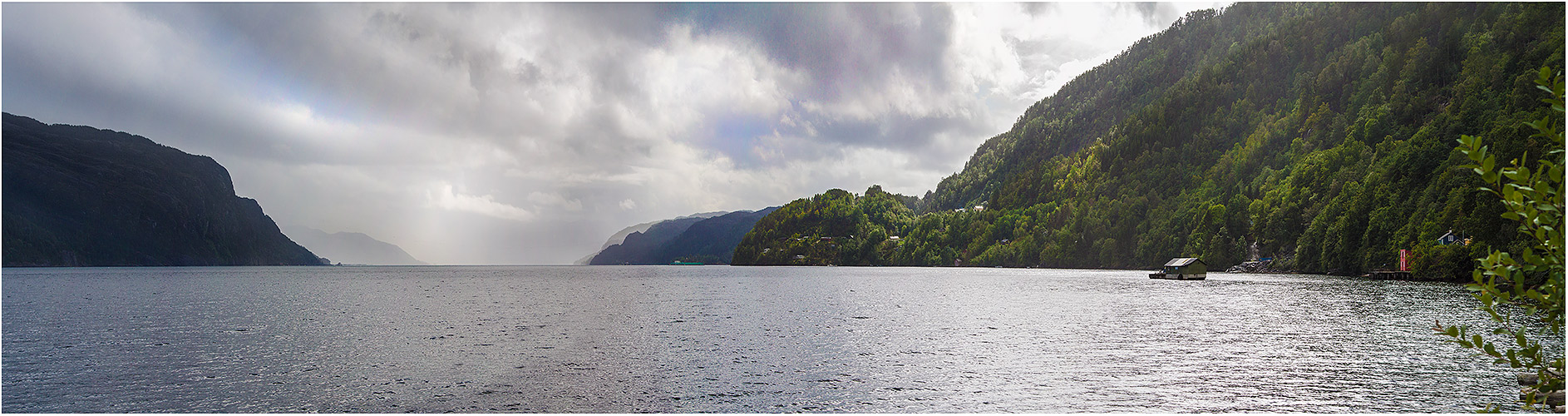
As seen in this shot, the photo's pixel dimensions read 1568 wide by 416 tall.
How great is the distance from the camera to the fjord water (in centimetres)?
2722

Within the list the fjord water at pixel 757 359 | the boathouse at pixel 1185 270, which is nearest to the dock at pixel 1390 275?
the boathouse at pixel 1185 270

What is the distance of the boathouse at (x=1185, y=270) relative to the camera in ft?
487

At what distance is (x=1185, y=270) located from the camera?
149375 millimetres

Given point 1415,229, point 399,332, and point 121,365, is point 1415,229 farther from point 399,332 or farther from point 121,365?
point 121,365

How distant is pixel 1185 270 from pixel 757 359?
5332 inches

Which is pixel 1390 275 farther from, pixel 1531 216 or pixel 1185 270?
pixel 1531 216

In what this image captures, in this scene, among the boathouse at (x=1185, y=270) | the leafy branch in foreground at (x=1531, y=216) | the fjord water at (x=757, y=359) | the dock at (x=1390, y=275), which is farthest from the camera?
the boathouse at (x=1185, y=270)

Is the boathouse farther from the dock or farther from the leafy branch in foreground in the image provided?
the leafy branch in foreground

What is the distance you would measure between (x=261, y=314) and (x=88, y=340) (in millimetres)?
23445

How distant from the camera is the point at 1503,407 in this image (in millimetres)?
24156

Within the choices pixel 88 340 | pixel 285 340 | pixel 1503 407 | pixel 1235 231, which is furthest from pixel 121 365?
pixel 1235 231

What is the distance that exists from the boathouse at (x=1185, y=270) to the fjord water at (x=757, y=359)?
76.9m

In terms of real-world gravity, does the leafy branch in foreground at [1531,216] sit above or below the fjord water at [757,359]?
above

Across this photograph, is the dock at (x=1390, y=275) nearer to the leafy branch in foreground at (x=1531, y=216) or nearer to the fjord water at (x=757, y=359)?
the fjord water at (x=757, y=359)
